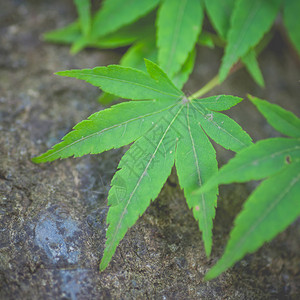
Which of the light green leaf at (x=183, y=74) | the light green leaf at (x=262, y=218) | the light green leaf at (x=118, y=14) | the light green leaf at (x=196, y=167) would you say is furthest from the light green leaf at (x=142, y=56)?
the light green leaf at (x=262, y=218)

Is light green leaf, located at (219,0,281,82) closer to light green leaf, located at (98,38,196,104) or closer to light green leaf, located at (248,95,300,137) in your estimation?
light green leaf, located at (98,38,196,104)

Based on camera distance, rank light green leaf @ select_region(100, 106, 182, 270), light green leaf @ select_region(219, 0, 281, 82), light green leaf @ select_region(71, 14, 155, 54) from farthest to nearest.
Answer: light green leaf @ select_region(71, 14, 155, 54) < light green leaf @ select_region(219, 0, 281, 82) < light green leaf @ select_region(100, 106, 182, 270)

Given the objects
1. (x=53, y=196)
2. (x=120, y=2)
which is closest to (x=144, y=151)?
(x=53, y=196)

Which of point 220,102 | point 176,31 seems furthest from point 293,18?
point 220,102

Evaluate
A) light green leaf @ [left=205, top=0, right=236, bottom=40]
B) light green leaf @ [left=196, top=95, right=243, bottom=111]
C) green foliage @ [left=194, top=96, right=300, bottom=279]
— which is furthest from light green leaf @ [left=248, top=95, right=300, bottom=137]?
light green leaf @ [left=205, top=0, right=236, bottom=40]

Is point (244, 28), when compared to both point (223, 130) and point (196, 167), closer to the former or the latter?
point (223, 130)

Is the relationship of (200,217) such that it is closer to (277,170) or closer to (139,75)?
(277,170)
